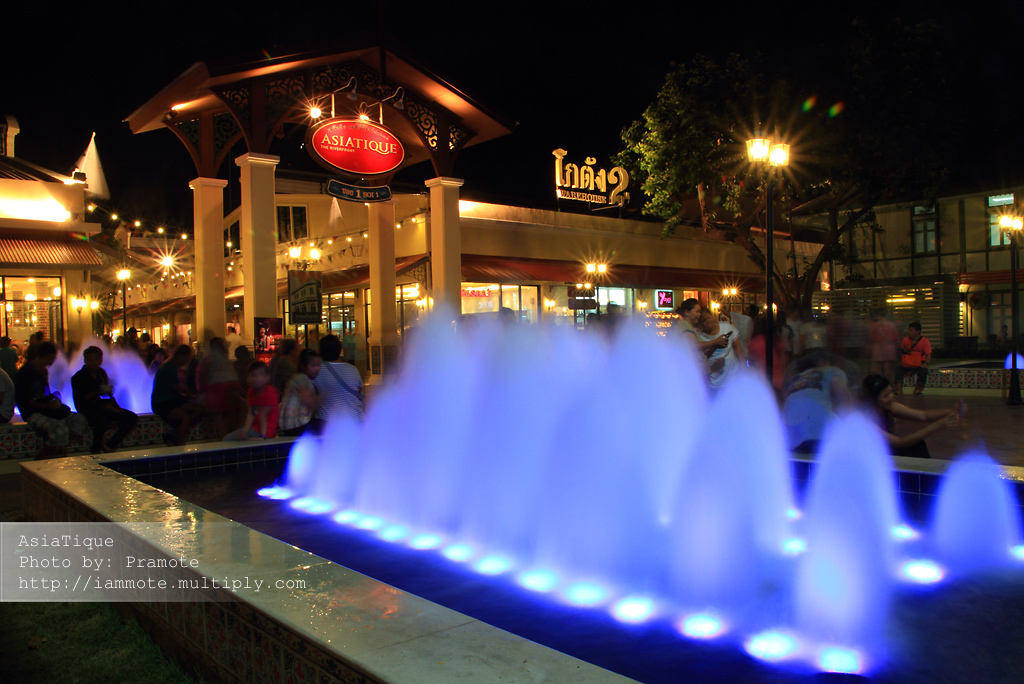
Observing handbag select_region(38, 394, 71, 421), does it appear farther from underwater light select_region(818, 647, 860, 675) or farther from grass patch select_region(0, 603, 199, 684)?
underwater light select_region(818, 647, 860, 675)

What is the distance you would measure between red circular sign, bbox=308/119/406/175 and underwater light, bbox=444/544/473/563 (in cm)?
1409

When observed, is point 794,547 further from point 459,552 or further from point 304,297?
point 304,297

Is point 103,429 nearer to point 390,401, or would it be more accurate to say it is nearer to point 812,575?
point 390,401

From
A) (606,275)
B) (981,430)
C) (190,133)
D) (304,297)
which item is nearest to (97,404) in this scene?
(304,297)

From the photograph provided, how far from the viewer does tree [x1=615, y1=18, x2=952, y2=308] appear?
20516 millimetres

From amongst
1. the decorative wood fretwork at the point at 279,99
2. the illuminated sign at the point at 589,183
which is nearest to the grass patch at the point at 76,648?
the decorative wood fretwork at the point at 279,99

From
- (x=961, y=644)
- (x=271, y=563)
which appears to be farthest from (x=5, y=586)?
(x=961, y=644)

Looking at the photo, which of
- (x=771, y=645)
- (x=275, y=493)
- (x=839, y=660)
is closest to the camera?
(x=839, y=660)

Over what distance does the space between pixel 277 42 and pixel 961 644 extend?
68.3 feet

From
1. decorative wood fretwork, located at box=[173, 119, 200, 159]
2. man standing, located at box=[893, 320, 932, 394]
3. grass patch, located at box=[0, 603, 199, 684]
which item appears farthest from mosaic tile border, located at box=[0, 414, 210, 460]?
man standing, located at box=[893, 320, 932, 394]

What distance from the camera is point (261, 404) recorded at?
8258 millimetres

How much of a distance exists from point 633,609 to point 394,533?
2319 mm

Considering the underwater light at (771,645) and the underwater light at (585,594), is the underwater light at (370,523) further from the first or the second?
the underwater light at (771,645)

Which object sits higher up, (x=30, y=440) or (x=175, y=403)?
(x=175, y=403)
